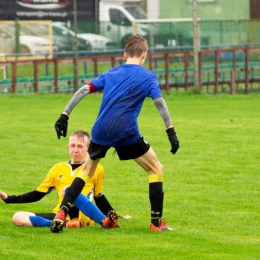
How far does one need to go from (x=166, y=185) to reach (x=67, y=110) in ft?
9.57

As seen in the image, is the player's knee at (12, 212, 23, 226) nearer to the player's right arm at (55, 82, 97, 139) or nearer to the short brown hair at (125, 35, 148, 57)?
the player's right arm at (55, 82, 97, 139)

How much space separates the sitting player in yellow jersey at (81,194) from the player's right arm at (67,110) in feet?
0.79

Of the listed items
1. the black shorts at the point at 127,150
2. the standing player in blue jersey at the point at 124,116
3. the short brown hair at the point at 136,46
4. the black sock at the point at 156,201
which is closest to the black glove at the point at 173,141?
the standing player in blue jersey at the point at 124,116

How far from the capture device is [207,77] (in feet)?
79.8

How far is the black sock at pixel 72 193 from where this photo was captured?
7303 mm

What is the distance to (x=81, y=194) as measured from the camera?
754 cm

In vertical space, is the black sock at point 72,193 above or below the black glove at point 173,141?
below

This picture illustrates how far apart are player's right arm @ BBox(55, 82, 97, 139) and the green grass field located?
760 millimetres

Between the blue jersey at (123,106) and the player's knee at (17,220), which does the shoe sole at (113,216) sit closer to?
the blue jersey at (123,106)

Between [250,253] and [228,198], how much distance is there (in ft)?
8.57

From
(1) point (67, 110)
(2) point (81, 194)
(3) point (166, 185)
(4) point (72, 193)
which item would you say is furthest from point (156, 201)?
(3) point (166, 185)

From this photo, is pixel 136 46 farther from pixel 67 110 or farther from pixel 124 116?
pixel 67 110

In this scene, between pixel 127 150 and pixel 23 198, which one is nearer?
pixel 127 150

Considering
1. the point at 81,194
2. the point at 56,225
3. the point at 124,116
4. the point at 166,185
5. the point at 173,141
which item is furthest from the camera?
the point at 166,185
